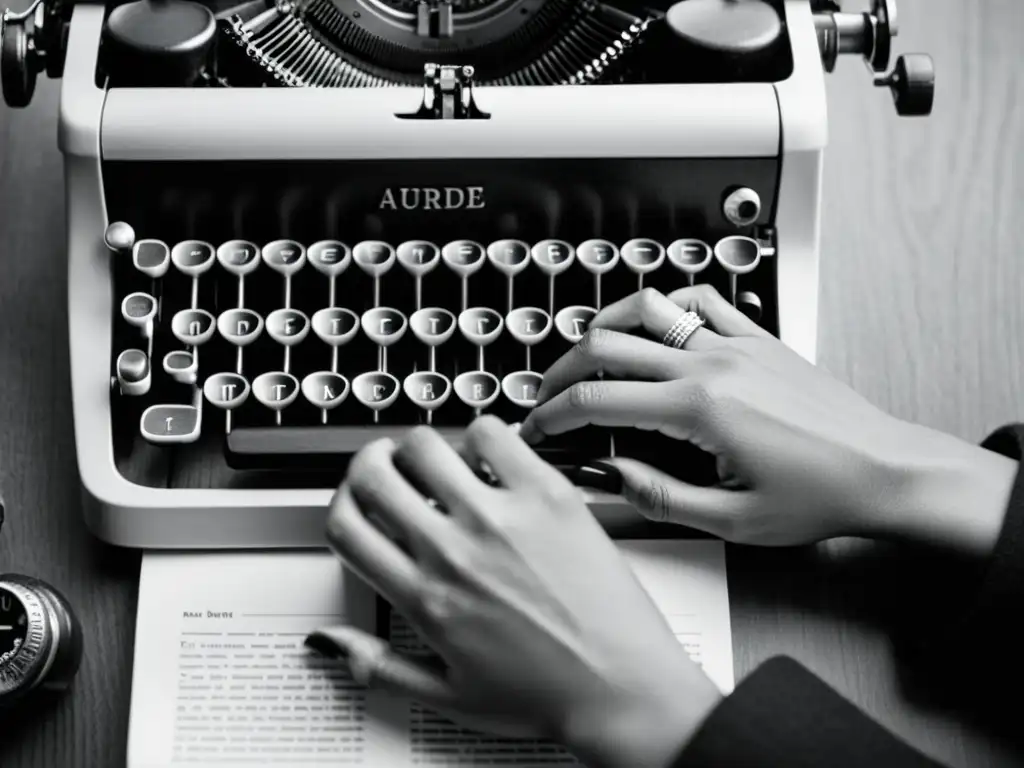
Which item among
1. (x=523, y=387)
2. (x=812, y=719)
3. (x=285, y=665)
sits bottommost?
(x=285, y=665)

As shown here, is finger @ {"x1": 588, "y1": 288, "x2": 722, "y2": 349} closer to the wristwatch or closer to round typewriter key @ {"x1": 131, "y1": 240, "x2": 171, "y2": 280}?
round typewriter key @ {"x1": 131, "y1": 240, "x2": 171, "y2": 280}

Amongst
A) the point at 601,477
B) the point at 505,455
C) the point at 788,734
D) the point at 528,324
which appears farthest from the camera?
the point at 528,324

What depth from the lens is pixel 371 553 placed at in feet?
3.97

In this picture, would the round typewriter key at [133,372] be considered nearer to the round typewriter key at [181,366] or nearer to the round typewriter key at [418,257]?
the round typewriter key at [181,366]

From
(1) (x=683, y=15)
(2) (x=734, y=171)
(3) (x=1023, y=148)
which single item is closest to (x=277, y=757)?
(2) (x=734, y=171)

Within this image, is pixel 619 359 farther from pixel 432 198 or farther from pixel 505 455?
pixel 432 198

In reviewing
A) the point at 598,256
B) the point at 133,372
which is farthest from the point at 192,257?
the point at 598,256

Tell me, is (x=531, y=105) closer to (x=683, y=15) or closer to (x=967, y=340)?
(x=683, y=15)

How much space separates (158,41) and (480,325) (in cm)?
49

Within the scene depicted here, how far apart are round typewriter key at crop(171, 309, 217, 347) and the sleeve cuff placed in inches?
27.4

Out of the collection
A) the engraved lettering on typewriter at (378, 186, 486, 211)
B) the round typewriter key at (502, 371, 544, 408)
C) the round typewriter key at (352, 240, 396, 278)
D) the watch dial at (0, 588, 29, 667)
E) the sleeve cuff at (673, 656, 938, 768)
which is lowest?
the watch dial at (0, 588, 29, 667)

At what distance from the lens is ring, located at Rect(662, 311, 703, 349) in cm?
138

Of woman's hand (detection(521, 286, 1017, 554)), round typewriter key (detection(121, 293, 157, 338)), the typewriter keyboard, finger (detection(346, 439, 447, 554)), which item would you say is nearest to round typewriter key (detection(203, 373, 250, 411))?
the typewriter keyboard

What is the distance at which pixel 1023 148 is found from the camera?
5.87 feet
